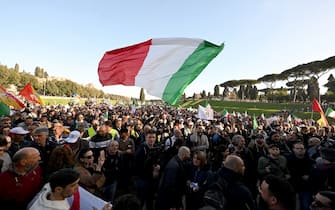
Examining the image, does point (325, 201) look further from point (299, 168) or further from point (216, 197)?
point (299, 168)

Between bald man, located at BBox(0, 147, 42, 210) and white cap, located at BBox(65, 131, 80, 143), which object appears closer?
bald man, located at BBox(0, 147, 42, 210)

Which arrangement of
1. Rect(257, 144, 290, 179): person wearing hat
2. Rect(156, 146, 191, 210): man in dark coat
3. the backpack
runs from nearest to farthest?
1. the backpack
2. Rect(156, 146, 191, 210): man in dark coat
3. Rect(257, 144, 290, 179): person wearing hat

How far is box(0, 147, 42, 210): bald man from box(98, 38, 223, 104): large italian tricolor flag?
2505 mm

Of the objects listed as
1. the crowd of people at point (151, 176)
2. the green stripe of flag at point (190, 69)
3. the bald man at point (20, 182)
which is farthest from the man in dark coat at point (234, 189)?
the bald man at point (20, 182)

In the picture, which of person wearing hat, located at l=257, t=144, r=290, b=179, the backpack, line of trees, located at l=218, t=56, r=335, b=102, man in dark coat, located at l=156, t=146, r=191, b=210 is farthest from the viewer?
line of trees, located at l=218, t=56, r=335, b=102

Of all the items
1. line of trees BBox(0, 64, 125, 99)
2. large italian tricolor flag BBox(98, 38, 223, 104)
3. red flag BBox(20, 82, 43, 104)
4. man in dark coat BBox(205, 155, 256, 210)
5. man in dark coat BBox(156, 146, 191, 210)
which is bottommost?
man in dark coat BBox(156, 146, 191, 210)

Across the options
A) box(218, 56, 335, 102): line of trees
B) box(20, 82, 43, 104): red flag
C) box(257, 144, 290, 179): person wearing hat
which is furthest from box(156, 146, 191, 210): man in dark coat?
box(218, 56, 335, 102): line of trees

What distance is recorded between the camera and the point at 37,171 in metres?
2.97

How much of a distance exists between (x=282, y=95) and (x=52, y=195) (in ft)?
229

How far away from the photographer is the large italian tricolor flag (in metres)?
4.53

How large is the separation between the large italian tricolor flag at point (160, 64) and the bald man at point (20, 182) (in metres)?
2.51

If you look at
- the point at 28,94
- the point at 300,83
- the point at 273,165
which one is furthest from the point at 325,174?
the point at 300,83

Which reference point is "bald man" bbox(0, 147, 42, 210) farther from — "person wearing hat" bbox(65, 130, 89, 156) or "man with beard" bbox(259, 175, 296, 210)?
"person wearing hat" bbox(65, 130, 89, 156)

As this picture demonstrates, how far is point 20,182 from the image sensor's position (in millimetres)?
2701
